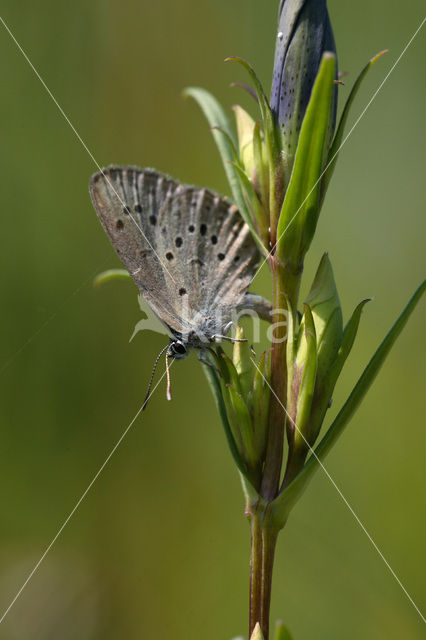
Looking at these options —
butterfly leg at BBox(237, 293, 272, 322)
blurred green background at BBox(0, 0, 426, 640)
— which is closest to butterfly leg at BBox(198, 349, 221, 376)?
butterfly leg at BBox(237, 293, 272, 322)

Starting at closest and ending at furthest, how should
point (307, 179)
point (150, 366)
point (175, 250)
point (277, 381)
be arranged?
point (307, 179)
point (277, 381)
point (175, 250)
point (150, 366)

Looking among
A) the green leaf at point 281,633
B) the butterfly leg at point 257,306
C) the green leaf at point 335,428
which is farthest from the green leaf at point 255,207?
the green leaf at point 281,633

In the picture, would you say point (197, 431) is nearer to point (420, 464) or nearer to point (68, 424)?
point (68, 424)

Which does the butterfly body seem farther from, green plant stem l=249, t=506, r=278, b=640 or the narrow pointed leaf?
green plant stem l=249, t=506, r=278, b=640

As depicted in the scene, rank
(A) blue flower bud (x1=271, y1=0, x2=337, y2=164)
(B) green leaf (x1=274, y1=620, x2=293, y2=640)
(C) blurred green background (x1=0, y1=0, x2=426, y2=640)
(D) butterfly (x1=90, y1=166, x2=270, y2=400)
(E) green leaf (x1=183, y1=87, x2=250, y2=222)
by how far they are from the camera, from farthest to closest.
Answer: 1. (C) blurred green background (x1=0, y1=0, x2=426, y2=640)
2. (D) butterfly (x1=90, y1=166, x2=270, y2=400)
3. (E) green leaf (x1=183, y1=87, x2=250, y2=222)
4. (A) blue flower bud (x1=271, y1=0, x2=337, y2=164)
5. (B) green leaf (x1=274, y1=620, x2=293, y2=640)

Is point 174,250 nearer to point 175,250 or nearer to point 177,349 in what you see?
point 175,250

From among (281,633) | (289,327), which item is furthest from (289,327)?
(281,633)
